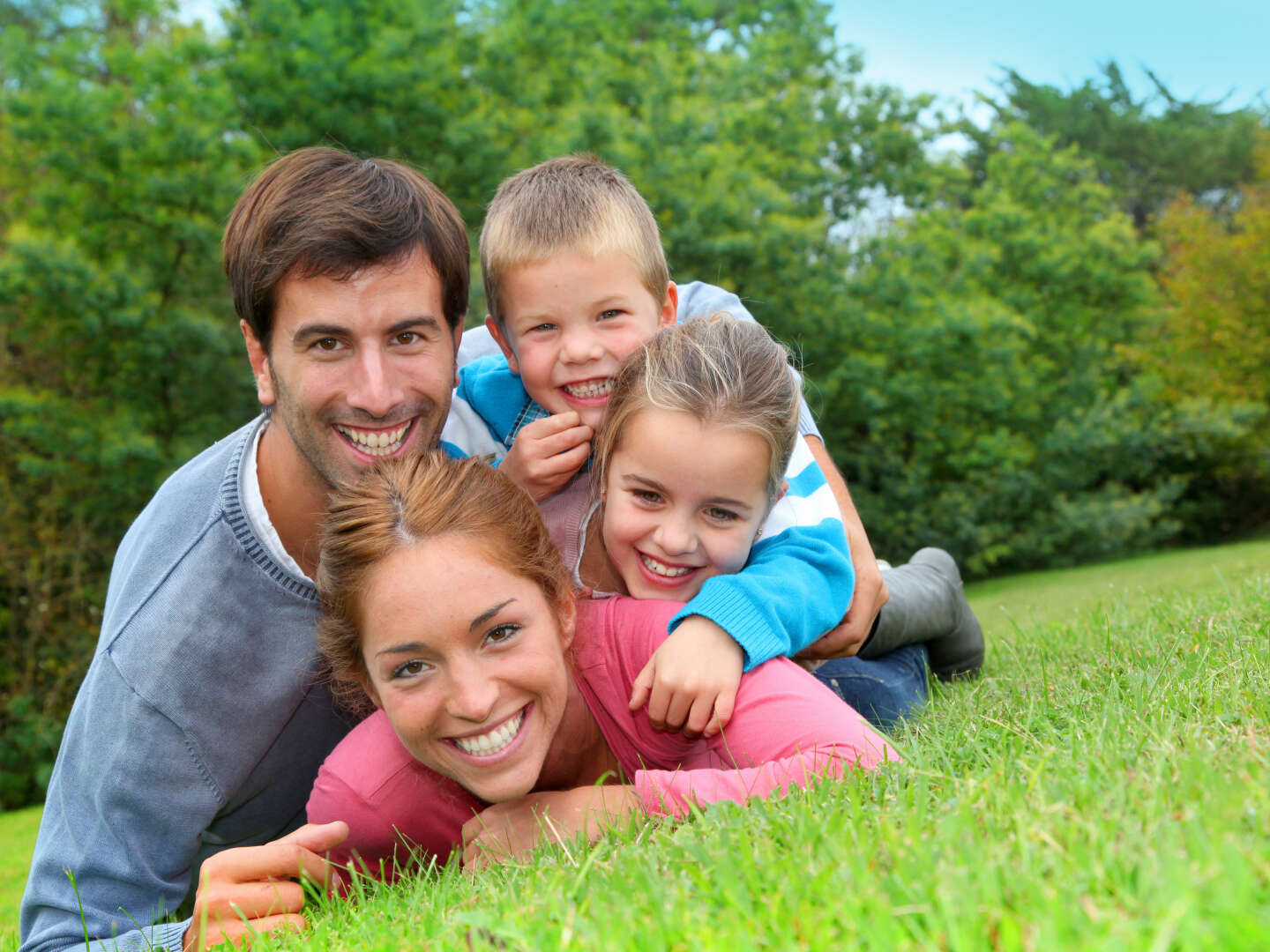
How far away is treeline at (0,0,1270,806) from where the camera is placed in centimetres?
1441

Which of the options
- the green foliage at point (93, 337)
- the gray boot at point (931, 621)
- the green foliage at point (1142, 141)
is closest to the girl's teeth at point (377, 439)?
the gray boot at point (931, 621)

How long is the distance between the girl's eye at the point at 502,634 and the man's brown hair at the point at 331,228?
1.31 metres

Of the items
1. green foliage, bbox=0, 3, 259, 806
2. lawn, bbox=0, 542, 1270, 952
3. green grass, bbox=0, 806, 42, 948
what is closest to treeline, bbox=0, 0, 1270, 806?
Answer: green foliage, bbox=0, 3, 259, 806

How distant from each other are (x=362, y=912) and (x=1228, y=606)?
3410mm

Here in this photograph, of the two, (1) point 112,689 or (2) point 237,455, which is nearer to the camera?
(1) point 112,689

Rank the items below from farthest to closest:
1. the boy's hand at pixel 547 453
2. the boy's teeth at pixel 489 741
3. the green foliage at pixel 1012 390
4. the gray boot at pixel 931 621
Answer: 1. the green foliage at pixel 1012 390
2. the gray boot at pixel 931 621
3. the boy's hand at pixel 547 453
4. the boy's teeth at pixel 489 741

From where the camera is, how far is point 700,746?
10.0ft

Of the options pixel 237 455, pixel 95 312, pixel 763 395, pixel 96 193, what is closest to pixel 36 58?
pixel 96 193

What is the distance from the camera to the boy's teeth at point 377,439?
364 centimetres

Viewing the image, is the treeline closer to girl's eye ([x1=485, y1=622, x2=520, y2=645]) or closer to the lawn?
girl's eye ([x1=485, y1=622, x2=520, y2=645])

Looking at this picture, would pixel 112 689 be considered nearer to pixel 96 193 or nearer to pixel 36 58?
pixel 96 193

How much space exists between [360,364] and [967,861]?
2645mm

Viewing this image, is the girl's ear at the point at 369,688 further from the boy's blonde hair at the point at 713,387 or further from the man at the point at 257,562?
the boy's blonde hair at the point at 713,387

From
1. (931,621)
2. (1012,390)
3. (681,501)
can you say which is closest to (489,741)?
(681,501)
